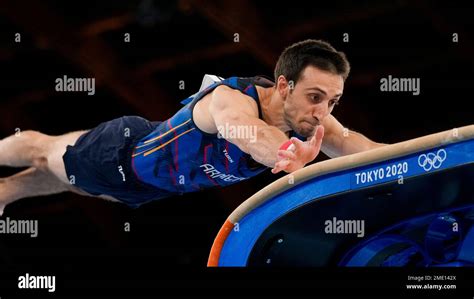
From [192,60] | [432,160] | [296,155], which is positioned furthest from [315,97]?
[192,60]

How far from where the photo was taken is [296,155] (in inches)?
94.0

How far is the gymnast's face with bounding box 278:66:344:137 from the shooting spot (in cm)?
292

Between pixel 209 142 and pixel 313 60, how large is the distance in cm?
60

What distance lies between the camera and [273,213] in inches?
95.3

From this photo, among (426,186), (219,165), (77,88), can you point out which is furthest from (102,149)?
(77,88)

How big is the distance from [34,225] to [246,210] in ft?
17.9

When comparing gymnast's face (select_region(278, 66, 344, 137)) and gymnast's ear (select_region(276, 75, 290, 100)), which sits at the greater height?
gymnast's ear (select_region(276, 75, 290, 100))

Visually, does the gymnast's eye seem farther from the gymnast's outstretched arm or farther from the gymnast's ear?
the gymnast's outstretched arm

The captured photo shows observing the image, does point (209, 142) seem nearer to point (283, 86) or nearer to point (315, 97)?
point (283, 86)

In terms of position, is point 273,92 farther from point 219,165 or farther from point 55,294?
point 55,294

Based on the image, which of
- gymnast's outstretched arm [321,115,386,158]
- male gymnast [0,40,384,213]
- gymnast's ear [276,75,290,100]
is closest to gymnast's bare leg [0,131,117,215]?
male gymnast [0,40,384,213]

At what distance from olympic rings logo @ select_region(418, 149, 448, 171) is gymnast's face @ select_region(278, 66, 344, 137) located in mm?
797

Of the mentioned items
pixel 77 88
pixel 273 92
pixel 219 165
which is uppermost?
pixel 77 88

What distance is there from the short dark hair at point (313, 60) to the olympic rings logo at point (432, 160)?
840 millimetres
